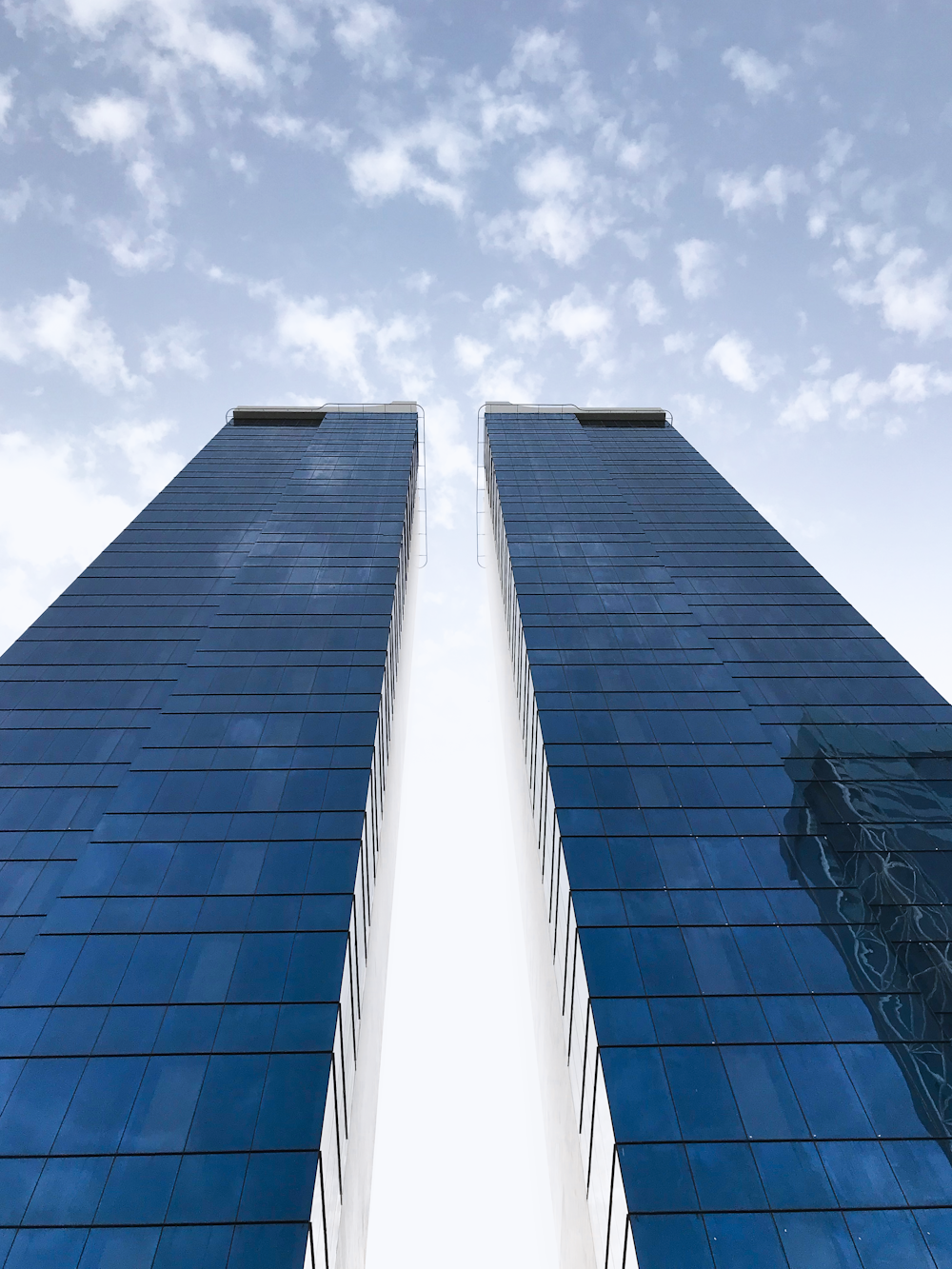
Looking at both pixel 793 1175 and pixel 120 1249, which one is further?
pixel 793 1175

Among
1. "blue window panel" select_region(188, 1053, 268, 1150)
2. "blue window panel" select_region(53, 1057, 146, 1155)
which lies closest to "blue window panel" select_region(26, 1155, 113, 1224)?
"blue window panel" select_region(53, 1057, 146, 1155)

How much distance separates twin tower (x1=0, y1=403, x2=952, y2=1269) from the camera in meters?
23.9

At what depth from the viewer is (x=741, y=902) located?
107 ft

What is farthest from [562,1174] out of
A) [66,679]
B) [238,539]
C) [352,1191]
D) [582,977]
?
[238,539]

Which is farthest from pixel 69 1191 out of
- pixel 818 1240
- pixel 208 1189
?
pixel 818 1240

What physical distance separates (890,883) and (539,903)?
63.4 feet

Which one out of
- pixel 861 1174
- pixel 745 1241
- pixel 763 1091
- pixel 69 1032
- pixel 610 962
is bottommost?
pixel 745 1241

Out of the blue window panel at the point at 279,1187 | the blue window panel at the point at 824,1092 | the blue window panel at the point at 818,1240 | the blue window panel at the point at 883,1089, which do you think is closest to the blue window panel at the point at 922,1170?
the blue window panel at the point at 883,1089

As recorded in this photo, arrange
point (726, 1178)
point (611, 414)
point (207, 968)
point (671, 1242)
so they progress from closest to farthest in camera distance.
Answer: point (671, 1242) → point (726, 1178) → point (207, 968) → point (611, 414)

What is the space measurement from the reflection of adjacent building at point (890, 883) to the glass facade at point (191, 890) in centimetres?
2039

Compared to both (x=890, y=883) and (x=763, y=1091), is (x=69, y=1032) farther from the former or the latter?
(x=890, y=883)

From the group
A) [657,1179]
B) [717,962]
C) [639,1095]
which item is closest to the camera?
[657,1179]

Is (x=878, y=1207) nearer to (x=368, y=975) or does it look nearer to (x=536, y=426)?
(x=368, y=975)

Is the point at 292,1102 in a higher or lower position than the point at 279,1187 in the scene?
higher
